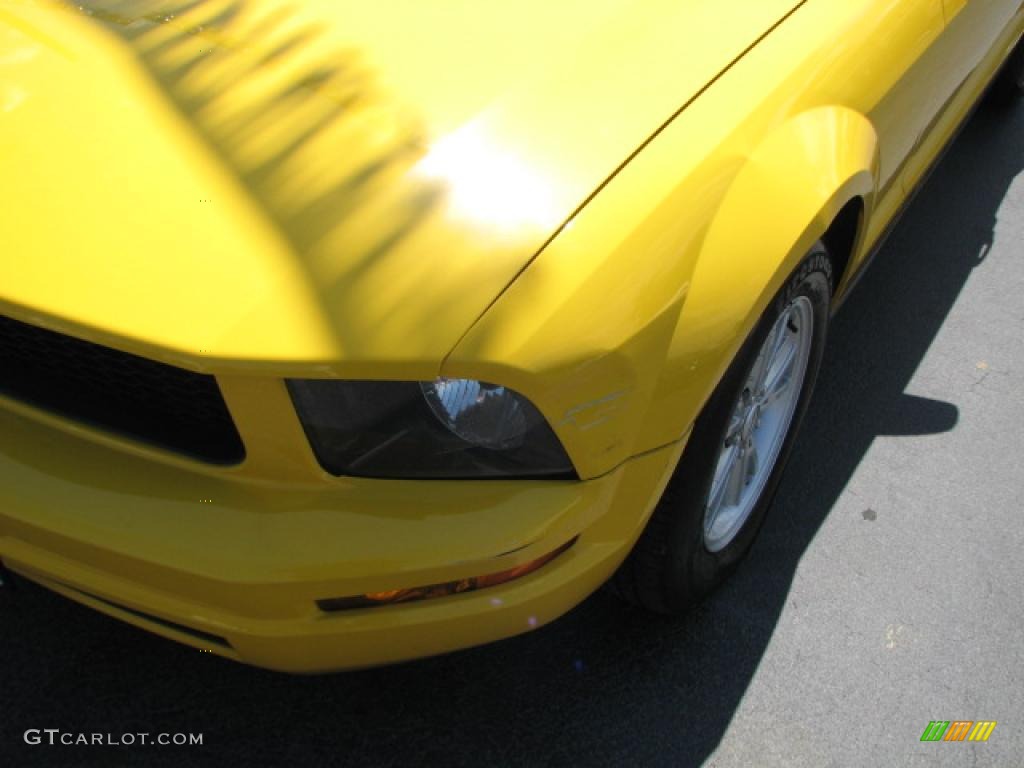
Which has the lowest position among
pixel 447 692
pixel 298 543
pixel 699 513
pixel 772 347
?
pixel 447 692

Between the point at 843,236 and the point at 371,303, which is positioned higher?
the point at 371,303

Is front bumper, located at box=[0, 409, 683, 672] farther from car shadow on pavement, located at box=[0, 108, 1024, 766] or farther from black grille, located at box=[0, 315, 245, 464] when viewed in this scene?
car shadow on pavement, located at box=[0, 108, 1024, 766]

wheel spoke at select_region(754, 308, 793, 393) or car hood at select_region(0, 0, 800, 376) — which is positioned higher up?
car hood at select_region(0, 0, 800, 376)

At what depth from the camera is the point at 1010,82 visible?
4184mm

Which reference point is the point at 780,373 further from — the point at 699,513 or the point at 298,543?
the point at 298,543

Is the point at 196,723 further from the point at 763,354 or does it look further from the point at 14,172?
the point at 763,354

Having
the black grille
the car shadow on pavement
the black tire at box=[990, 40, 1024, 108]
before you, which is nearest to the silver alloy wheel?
the car shadow on pavement

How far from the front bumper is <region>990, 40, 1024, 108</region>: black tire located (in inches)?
132

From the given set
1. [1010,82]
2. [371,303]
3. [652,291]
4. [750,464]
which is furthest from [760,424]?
[1010,82]

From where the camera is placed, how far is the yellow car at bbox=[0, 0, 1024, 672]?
1.43m

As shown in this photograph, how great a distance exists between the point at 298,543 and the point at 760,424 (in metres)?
1.25

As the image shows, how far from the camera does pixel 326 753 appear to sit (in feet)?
6.31

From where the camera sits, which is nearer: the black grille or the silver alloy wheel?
the black grille

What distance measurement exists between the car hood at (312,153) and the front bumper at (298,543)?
236 millimetres
